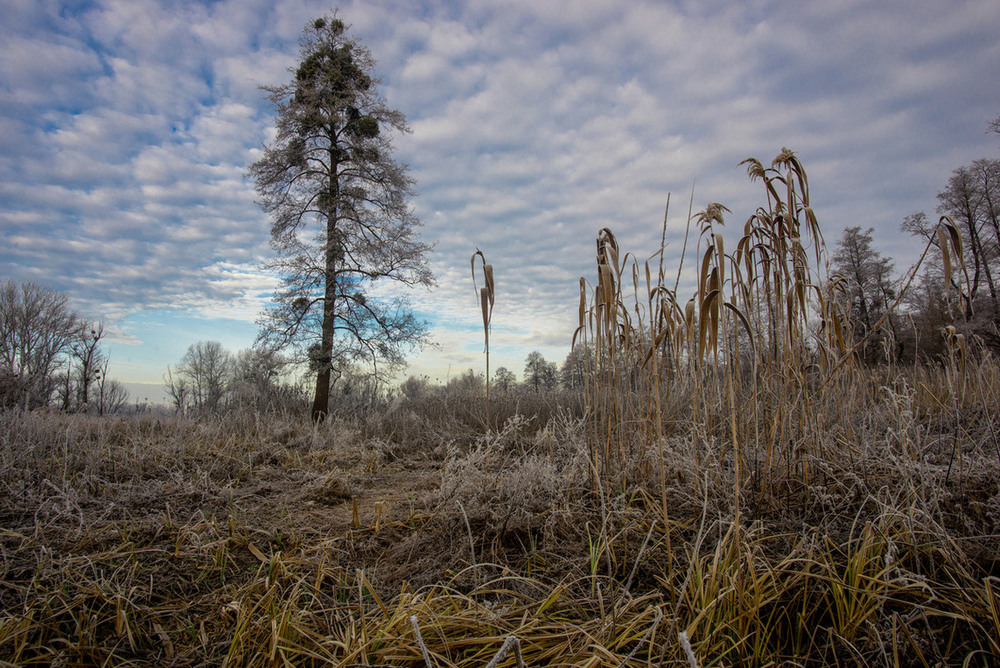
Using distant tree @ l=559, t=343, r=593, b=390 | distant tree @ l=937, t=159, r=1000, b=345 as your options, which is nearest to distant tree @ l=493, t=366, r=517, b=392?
distant tree @ l=559, t=343, r=593, b=390

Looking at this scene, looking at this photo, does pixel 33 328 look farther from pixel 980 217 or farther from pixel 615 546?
pixel 980 217

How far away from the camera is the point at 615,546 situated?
197 cm

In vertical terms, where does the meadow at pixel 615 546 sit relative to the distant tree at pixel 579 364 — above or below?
below

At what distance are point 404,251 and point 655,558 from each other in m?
13.4

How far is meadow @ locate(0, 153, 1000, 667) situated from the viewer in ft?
4.58

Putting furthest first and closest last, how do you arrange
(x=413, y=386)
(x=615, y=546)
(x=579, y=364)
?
(x=413, y=386) < (x=579, y=364) < (x=615, y=546)

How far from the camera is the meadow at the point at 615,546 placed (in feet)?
4.58

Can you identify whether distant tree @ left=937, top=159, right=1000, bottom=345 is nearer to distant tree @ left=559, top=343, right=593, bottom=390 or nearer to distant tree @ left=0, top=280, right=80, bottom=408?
distant tree @ left=559, top=343, right=593, bottom=390

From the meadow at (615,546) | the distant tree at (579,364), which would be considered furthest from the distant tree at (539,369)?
the meadow at (615,546)

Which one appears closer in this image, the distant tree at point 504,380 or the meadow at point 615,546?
the meadow at point 615,546

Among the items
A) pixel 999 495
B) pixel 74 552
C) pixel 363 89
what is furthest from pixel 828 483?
pixel 363 89

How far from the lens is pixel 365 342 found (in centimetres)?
1388

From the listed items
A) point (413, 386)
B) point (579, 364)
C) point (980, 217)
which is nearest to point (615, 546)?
point (579, 364)

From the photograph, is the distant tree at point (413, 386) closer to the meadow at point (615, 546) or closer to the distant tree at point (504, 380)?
the distant tree at point (504, 380)
